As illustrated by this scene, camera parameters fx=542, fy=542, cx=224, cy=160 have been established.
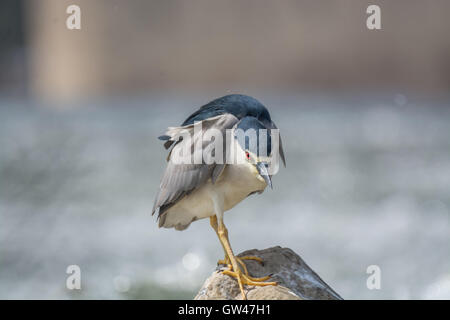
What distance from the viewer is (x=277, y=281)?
112 inches

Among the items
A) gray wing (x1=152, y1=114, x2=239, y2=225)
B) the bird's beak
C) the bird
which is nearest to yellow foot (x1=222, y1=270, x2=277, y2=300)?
the bird

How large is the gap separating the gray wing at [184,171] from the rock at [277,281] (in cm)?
48

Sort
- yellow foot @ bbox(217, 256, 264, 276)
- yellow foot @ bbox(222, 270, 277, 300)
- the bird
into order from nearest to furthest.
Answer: the bird, yellow foot @ bbox(222, 270, 277, 300), yellow foot @ bbox(217, 256, 264, 276)

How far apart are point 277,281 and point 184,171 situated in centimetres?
76

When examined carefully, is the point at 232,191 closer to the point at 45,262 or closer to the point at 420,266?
the point at 420,266

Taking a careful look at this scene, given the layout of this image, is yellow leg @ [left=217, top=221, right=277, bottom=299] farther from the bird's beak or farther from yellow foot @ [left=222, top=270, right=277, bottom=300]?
the bird's beak

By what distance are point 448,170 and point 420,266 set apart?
2.29 meters

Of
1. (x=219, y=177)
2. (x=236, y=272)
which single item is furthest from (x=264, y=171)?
(x=236, y=272)

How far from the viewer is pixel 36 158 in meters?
8.47

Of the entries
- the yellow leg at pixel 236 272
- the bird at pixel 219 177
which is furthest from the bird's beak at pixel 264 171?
the yellow leg at pixel 236 272

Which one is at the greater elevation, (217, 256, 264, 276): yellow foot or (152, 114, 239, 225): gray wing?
(152, 114, 239, 225): gray wing

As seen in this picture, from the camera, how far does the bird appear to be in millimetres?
2654

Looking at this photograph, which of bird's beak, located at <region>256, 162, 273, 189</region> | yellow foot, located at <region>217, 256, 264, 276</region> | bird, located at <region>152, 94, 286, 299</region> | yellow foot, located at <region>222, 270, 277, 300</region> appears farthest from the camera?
yellow foot, located at <region>217, 256, 264, 276</region>

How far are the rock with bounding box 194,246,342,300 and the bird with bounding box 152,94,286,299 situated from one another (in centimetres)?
4
